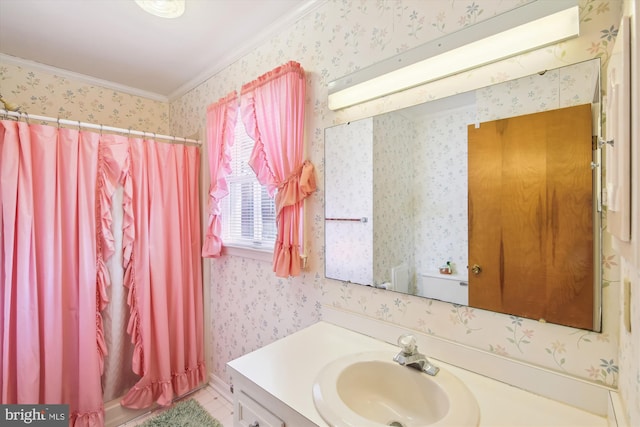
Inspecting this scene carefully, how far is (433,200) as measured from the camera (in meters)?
1.07

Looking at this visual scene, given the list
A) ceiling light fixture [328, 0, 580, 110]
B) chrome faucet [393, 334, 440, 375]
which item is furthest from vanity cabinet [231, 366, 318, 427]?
ceiling light fixture [328, 0, 580, 110]

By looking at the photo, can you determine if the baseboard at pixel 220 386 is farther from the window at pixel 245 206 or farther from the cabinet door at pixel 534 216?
the cabinet door at pixel 534 216

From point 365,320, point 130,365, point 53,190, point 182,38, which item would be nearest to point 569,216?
point 365,320

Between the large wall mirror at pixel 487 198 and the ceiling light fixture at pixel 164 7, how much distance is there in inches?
37.2

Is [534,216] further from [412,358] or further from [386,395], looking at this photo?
[386,395]

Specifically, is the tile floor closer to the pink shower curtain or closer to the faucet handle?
the pink shower curtain

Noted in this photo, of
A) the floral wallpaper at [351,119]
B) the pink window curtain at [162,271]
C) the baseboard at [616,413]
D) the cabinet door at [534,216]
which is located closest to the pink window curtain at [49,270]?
the pink window curtain at [162,271]

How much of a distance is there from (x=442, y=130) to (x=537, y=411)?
3.04 ft

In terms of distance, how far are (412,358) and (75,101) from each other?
3.03m

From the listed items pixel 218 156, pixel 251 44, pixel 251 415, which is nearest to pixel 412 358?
pixel 251 415

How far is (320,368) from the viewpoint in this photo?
999mm

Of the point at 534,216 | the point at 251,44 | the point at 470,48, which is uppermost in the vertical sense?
the point at 251,44

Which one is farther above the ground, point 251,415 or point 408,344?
point 408,344

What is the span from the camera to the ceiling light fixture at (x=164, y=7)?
1270 millimetres
